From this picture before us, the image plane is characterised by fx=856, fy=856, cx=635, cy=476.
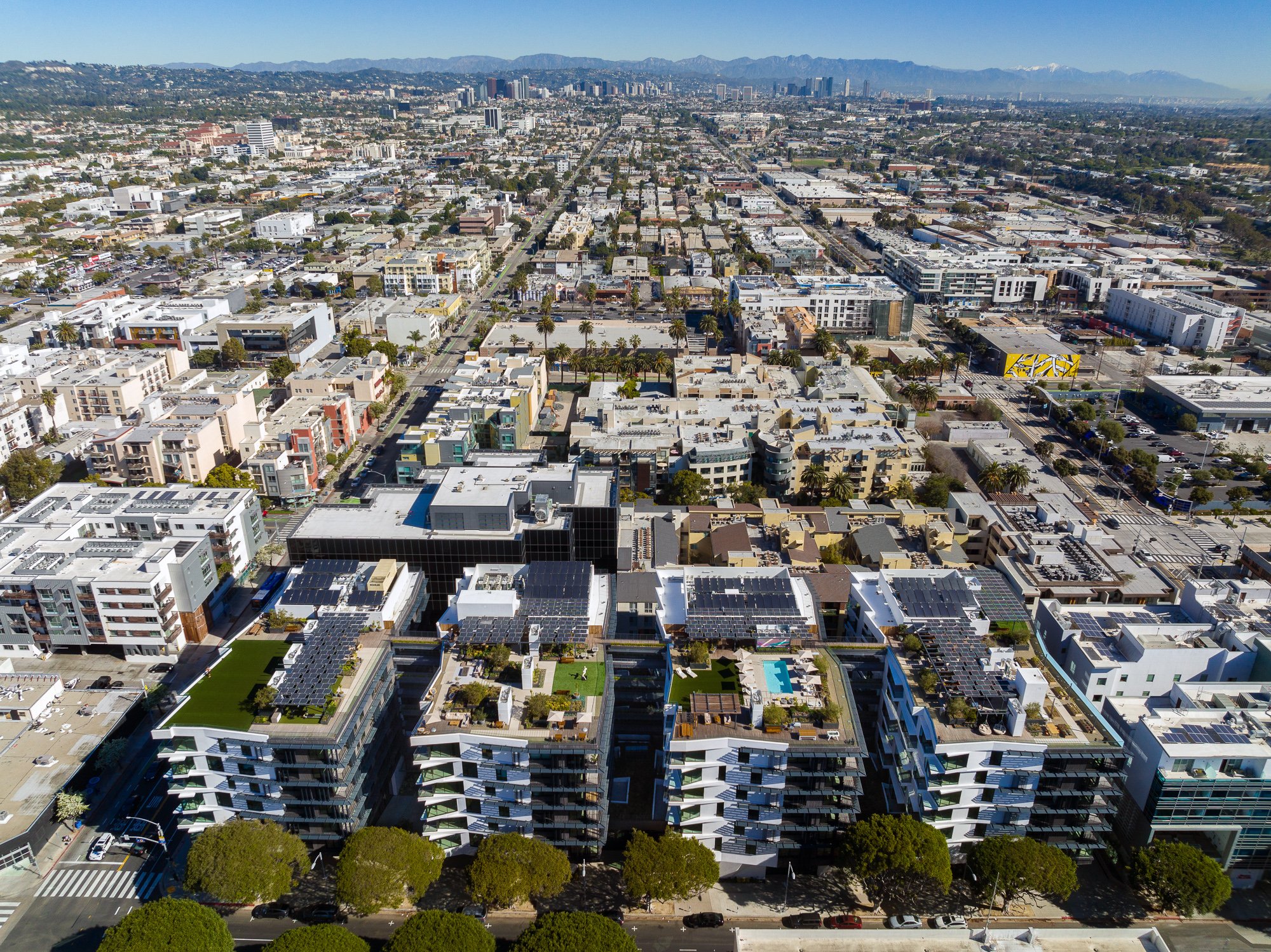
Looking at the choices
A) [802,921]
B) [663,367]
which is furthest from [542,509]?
[663,367]

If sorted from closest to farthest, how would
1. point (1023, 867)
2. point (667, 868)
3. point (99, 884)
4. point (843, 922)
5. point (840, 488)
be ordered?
point (1023, 867) → point (667, 868) → point (843, 922) → point (99, 884) → point (840, 488)

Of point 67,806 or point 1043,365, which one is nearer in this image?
point 67,806

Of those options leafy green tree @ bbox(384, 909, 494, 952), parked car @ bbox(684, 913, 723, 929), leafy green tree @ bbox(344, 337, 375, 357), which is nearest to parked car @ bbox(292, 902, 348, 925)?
leafy green tree @ bbox(384, 909, 494, 952)

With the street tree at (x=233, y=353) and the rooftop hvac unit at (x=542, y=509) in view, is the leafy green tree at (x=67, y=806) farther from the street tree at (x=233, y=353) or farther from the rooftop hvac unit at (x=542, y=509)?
the street tree at (x=233, y=353)

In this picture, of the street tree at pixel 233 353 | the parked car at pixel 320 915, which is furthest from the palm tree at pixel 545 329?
the parked car at pixel 320 915

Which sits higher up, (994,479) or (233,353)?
(233,353)

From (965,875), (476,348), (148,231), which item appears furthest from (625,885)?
(148,231)

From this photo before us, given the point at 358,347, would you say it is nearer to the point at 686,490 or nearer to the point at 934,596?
the point at 686,490

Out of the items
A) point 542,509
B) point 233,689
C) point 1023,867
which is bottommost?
point 1023,867
